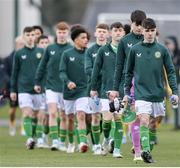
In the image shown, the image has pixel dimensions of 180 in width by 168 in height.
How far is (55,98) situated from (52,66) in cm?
71

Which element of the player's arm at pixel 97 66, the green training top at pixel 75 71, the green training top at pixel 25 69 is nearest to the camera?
the player's arm at pixel 97 66

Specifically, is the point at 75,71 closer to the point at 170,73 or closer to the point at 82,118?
the point at 82,118

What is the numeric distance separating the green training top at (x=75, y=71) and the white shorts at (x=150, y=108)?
3.35 meters

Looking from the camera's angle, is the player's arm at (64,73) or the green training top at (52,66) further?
the green training top at (52,66)

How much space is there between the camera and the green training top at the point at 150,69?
20141 millimetres

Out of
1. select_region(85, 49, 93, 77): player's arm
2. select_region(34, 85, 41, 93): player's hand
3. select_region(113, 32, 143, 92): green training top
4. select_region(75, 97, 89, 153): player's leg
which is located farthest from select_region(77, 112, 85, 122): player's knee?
select_region(113, 32, 143, 92): green training top

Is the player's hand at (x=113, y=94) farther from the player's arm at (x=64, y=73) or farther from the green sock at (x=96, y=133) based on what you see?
the green sock at (x=96, y=133)

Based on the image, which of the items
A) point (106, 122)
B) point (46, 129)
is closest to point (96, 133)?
point (106, 122)

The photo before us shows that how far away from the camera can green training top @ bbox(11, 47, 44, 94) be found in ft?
82.2

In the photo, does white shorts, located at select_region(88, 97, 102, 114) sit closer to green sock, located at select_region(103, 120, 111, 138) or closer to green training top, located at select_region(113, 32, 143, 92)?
green sock, located at select_region(103, 120, 111, 138)

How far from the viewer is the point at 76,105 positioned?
23.3 m

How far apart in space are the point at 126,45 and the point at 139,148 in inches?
67.8

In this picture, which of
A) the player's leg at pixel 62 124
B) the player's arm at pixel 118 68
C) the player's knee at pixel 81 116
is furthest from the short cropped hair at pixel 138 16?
the player's leg at pixel 62 124

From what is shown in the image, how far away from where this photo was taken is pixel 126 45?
21047 mm
